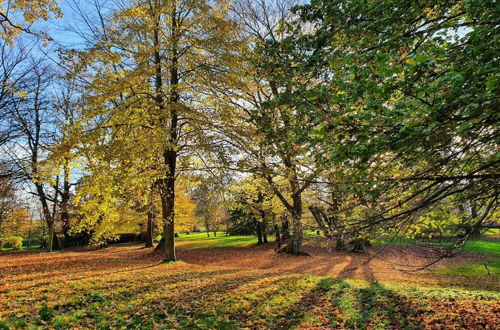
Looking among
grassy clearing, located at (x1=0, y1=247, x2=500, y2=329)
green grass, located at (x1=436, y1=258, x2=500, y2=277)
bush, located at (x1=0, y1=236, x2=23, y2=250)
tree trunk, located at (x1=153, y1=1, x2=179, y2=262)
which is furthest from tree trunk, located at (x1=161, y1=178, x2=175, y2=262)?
bush, located at (x1=0, y1=236, x2=23, y2=250)

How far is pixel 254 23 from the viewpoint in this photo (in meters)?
14.5

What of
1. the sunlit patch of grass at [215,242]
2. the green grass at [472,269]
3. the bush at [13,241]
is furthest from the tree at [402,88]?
the bush at [13,241]

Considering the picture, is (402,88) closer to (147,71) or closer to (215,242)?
(147,71)

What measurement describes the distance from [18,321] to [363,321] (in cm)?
582

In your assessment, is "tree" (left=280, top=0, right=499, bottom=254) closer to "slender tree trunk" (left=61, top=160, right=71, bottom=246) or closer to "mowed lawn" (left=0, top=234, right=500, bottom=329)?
"mowed lawn" (left=0, top=234, right=500, bottom=329)

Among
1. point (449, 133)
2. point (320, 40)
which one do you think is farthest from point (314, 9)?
point (449, 133)

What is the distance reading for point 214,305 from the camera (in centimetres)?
590

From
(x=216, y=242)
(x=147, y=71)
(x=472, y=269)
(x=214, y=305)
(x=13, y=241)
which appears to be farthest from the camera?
(x=216, y=242)

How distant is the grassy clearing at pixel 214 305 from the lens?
15.5ft

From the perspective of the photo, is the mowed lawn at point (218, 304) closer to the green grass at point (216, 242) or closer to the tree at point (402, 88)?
the tree at point (402, 88)

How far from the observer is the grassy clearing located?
473 cm

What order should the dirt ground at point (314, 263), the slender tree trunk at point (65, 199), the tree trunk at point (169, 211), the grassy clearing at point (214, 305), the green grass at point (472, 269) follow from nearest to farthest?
1. the grassy clearing at point (214, 305)
2. the dirt ground at point (314, 263)
3. the tree trunk at point (169, 211)
4. the green grass at point (472, 269)
5. the slender tree trunk at point (65, 199)

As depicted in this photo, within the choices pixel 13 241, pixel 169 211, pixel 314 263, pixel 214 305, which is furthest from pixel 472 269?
pixel 13 241

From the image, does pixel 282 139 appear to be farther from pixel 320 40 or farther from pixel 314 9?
pixel 314 9
